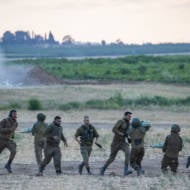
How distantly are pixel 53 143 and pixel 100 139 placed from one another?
9.69 meters

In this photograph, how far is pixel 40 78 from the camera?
74000 mm

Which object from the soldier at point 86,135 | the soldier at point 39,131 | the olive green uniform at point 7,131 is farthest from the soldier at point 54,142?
the olive green uniform at point 7,131

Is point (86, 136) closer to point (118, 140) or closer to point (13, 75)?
point (118, 140)

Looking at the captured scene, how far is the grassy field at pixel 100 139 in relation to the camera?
21.8 meters

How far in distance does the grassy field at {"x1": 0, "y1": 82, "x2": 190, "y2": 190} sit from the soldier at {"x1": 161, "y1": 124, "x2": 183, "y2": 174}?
1.36 feet

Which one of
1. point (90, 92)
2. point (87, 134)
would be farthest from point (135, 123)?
point (90, 92)

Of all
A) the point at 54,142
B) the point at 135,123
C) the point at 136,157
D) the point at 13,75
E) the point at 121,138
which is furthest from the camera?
the point at 13,75

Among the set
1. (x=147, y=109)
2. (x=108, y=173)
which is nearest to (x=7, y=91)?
(x=147, y=109)

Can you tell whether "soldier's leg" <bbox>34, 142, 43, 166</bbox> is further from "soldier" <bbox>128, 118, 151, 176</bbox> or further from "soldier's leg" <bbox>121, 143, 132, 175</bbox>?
"soldier" <bbox>128, 118, 151, 176</bbox>

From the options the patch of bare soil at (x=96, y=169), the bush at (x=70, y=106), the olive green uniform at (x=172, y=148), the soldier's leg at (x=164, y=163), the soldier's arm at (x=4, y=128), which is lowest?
the bush at (x=70, y=106)

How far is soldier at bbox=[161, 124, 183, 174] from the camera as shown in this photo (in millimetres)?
22834

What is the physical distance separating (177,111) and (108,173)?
22916 millimetres

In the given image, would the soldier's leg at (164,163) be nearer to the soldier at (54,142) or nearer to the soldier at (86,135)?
the soldier at (86,135)

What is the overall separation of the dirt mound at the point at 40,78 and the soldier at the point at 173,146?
49416 millimetres
